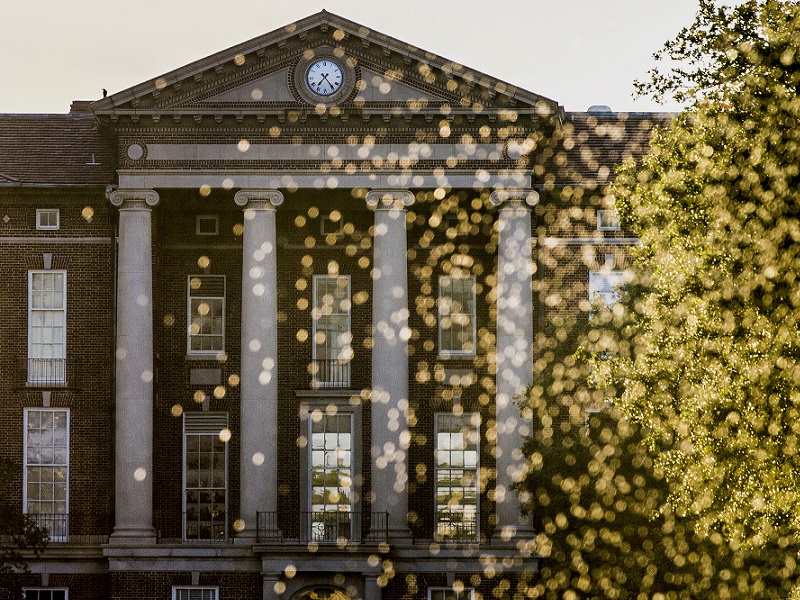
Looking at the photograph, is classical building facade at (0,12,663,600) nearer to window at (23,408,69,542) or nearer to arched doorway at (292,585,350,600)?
window at (23,408,69,542)

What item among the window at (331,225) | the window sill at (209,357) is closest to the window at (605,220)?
the window at (331,225)

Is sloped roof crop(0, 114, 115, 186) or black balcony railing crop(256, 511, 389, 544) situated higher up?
sloped roof crop(0, 114, 115, 186)

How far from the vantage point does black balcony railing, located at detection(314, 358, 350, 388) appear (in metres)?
44.2

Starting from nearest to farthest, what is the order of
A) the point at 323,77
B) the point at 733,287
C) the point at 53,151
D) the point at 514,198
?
1. the point at 733,287
2. the point at 323,77
3. the point at 514,198
4. the point at 53,151

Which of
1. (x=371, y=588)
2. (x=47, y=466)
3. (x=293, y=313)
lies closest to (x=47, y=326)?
(x=47, y=466)

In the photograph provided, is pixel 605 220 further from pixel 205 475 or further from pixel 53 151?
pixel 53 151

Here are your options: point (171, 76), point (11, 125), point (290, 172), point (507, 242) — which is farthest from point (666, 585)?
Answer: point (11, 125)

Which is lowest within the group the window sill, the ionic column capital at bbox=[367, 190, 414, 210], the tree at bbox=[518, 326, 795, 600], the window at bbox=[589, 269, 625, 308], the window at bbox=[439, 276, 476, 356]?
the tree at bbox=[518, 326, 795, 600]

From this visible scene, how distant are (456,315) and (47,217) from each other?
13076 millimetres

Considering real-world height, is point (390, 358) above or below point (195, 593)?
above

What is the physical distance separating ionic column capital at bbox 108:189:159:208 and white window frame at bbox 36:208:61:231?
9.89ft

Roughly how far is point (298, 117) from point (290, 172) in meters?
1.63

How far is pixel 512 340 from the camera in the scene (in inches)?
1617

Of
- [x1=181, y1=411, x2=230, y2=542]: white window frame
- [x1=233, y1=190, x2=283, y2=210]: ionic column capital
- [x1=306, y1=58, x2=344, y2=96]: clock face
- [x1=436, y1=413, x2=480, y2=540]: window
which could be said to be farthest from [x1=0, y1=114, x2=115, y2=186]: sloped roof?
[x1=436, y1=413, x2=480, y2=540]: window
